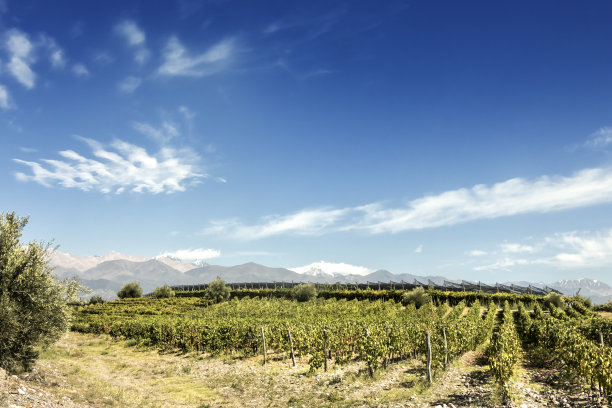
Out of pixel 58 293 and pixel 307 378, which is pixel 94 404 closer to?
pixel 58 293

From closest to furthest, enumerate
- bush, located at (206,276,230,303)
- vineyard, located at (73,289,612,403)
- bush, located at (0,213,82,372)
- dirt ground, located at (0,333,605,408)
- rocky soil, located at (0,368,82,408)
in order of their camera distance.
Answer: rocky soil, located at (0,368,82,408), dirt ground, located at (0,333,605,408), vineyard, located at (73,289,612,403), bush, located at (0,213,82,372), bush, located at (206,276,230,303)

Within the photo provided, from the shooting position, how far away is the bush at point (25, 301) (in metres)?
17.4

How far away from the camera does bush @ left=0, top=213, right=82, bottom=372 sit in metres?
17.4

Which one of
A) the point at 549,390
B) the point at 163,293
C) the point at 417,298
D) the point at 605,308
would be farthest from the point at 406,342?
the point at 163,293

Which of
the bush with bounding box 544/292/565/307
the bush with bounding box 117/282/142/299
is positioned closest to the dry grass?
the bush with bounding box 544/292/565/307

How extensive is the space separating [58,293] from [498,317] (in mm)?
49029

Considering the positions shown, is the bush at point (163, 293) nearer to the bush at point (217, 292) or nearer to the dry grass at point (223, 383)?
the bush at point (217, 292)

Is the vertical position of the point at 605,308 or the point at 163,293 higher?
the point at 605,308

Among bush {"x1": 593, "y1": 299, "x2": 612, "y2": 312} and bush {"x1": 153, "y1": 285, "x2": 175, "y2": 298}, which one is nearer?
bush {"x1": 593, "y1": 299, "x2": 612, "y2": 312}

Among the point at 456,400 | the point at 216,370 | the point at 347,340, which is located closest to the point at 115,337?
the point at 216,370

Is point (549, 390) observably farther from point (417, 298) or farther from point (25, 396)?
point (417, 298)

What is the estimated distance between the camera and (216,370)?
79.6ft

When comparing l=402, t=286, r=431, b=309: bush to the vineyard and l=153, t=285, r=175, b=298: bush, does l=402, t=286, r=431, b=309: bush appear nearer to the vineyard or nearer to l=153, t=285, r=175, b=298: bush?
the vineyard

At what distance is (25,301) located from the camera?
18906 millimetres
